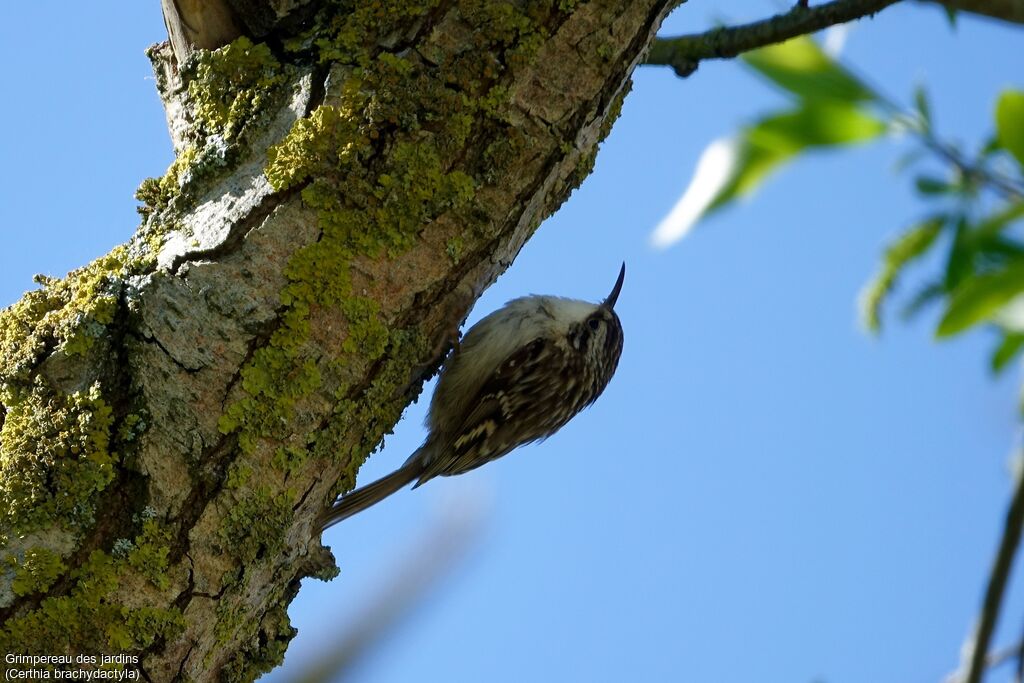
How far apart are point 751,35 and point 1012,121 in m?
1.57

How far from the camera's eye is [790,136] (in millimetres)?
1067

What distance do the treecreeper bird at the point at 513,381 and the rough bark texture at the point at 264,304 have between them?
949mm

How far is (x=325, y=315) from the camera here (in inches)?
79.8

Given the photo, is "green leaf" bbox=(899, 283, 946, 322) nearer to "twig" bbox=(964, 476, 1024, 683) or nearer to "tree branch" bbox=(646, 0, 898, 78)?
"twig" bbox=(964, 476, 1024, 683)

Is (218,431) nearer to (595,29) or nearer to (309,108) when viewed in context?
(309,108)

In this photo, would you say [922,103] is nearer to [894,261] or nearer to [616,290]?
[894,261]

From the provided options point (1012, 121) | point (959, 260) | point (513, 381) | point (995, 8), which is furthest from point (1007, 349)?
point (513, 381)

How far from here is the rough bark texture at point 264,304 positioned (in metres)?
1.84

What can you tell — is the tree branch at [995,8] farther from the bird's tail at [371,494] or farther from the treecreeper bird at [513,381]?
the treecreeper bird at [513,381]

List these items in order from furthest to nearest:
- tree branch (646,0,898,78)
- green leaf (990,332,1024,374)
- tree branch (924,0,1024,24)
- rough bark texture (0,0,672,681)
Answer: tree branch (646,0,898,78) < rough bark texture (0,0,672,681) < tree branch (924,0,1024,24) < green leaf (990,332,1024,374)

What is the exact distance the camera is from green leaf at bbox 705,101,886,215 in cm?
106

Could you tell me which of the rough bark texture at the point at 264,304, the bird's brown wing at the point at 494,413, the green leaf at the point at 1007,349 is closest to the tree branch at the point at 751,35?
the rough bark texture at the point at 264,304

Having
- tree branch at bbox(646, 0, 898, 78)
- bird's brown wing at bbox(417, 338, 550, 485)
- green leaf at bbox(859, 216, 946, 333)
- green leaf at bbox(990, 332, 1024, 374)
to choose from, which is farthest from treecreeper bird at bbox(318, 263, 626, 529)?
green leaf at bbox(990, 332, 1024, 374)

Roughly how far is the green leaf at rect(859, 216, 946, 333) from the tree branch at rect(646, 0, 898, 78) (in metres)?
1.09
